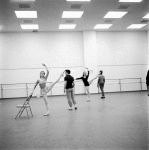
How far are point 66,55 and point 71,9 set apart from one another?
18.2ft

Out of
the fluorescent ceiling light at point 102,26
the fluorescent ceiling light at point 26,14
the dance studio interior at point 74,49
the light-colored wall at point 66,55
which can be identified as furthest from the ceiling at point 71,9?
the light-colored wall at point 66,55

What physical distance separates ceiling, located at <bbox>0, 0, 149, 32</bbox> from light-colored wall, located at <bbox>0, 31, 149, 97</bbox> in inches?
39.0

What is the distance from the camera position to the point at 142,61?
1747 centimetres

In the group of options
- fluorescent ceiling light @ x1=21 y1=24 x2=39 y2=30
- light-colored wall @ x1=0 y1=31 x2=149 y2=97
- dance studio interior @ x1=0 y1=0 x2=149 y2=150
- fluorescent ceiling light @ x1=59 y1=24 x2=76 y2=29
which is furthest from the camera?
light-colored wall @ x1=0 y1=31 x2=149 y2=97

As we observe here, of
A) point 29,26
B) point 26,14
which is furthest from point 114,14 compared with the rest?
point 29,26

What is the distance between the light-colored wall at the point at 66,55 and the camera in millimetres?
15672

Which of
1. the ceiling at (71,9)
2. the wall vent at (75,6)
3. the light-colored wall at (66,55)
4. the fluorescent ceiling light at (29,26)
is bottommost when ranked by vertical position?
the light-colored wall at (66,55)

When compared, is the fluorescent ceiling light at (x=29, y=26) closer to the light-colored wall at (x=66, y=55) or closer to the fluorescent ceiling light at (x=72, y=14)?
the light-colored wall at (x=66, y=55)

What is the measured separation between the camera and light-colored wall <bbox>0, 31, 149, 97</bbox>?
51.4ft

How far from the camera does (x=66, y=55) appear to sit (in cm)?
1638

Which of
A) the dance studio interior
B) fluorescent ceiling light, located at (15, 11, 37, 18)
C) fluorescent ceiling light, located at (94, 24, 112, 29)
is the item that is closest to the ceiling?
the dance studio interior

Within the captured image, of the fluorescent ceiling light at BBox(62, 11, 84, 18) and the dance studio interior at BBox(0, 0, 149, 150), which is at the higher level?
the fluorescent ceiling light at BBox(62, 11, 84, 18)

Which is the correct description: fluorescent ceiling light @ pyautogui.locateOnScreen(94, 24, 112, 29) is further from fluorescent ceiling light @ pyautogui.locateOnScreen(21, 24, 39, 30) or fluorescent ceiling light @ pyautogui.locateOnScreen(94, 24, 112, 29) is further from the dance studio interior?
fluorescent ceiling light @ pyautogui.locateOnScreen(21, 24, 39, 30)

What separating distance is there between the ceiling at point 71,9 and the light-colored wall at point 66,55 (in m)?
0.99
